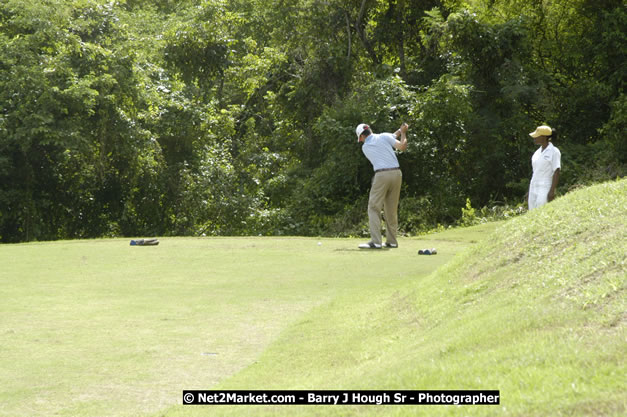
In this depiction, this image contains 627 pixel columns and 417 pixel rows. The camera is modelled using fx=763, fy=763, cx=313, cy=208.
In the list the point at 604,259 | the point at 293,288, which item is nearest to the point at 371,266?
the point at 293,288

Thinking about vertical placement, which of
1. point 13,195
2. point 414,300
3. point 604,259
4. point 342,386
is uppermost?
point 604,259

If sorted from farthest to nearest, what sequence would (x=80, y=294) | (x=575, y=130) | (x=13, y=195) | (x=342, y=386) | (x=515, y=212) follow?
(x=575, y=130)
(x=13, y=195)
(x=515, y=212)
(x=80, y=294)
(x=342, y=386)

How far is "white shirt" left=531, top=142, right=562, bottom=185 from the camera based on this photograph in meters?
10.0

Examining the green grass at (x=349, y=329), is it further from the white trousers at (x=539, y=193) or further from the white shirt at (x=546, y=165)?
the white shirt at (x=546, y=165)

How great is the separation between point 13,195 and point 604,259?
20981 millimetres

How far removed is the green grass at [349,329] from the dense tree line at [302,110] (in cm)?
1378

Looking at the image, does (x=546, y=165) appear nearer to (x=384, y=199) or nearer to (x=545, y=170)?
(x=545, y=170)

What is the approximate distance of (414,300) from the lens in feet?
22.4

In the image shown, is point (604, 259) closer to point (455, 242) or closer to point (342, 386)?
point (342, 386)

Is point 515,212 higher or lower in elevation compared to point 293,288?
lower

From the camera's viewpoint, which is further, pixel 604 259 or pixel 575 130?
pixel 575 130

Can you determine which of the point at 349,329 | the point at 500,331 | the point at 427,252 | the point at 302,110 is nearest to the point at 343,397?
the point at 500,331

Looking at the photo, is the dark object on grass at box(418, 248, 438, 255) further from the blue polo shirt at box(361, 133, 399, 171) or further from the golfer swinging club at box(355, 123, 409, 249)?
the blue polo shirt at box(361, 133, 399, 171)

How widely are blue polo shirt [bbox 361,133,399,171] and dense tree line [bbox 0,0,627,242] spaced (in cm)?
888
